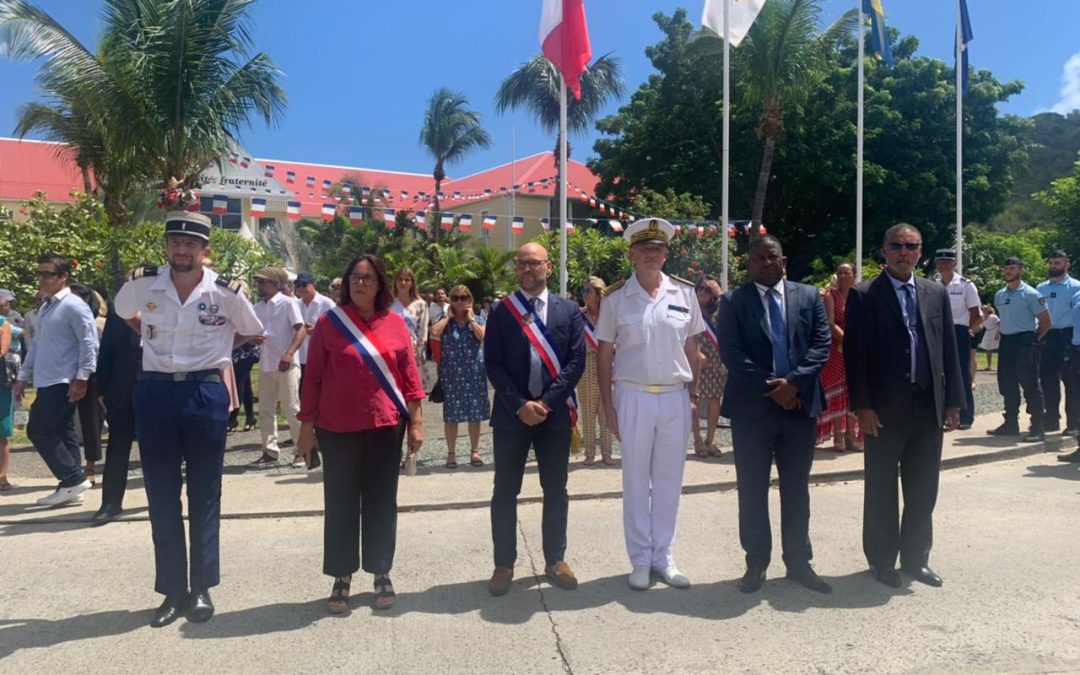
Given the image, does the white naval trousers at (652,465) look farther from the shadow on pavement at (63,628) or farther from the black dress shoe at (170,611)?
the shadow on pavement at (63,628)

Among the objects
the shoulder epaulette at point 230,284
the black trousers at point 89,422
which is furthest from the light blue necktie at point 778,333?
the black trousers at point 89,422

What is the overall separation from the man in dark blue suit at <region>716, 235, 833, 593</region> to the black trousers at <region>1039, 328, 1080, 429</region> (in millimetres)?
5978

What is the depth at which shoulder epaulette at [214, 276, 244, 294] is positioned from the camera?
15.4 ft

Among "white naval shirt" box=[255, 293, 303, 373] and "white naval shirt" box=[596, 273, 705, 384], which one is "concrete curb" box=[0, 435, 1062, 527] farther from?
"white naval shirt" box=[596, 273, 705, 384]

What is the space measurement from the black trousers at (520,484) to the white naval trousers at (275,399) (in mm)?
4148

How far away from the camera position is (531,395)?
4746mm

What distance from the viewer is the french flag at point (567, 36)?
32.0 ft

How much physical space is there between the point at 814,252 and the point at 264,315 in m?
28.6

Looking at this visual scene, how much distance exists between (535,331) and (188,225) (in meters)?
2.06

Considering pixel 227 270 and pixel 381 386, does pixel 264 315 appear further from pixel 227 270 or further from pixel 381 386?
pixel 227 270

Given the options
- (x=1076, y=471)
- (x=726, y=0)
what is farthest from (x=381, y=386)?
(x=726, y=0)

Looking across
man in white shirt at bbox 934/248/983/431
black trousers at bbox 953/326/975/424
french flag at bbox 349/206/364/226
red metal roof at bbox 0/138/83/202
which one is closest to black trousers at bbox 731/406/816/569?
man in white shirt at bbox 934/248/983/431

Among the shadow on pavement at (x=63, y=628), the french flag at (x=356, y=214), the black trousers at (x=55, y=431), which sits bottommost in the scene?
the shadow on pavement at (x=63, y=628)

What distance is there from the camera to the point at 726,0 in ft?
41.0
